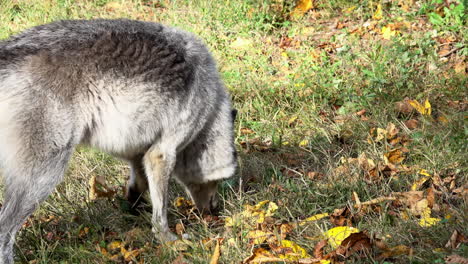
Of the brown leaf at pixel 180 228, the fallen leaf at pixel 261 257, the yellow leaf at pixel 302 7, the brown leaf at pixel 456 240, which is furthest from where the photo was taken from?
the yellow leaf at pixel 302 7

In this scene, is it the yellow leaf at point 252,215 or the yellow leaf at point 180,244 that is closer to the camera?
the yellow leaf at point 180,244

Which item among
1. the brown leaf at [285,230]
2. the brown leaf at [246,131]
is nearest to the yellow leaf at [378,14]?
the brown leaf at [246,131]

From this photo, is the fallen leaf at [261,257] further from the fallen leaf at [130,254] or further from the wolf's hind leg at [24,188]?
the wolf's hind leg at [24,188]

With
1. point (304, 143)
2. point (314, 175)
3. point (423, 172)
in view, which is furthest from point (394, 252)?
point (304, 143)

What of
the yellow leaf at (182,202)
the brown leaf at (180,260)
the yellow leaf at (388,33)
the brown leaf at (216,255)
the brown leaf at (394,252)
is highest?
the yellow leaf at (388,33)

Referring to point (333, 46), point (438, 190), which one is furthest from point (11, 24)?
point (438, 190)

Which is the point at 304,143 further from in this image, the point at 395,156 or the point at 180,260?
the point at 180,260

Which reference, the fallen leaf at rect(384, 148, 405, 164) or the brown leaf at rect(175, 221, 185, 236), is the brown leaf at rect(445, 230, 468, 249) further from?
the brown leaf at rect(175, 221, 185, 236)

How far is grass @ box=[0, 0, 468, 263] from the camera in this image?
515 cm

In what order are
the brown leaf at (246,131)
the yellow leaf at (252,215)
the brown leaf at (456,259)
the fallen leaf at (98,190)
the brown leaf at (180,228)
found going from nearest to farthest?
the brown leaf at (456,259)
the yellow leaf at (252,215)
the brown leaf at (180,228)
the fallen leaf at (98,190)
the brown leaf at (246,131)

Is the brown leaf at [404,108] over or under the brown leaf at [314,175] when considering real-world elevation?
over

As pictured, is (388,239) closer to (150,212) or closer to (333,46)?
(150,212)

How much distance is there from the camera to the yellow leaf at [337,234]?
4.69m

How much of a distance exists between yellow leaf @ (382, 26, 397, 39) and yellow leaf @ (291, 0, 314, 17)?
137 cm
